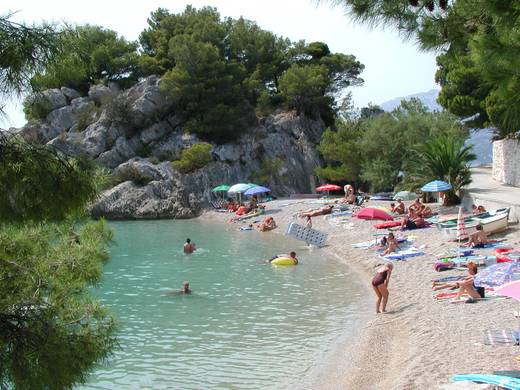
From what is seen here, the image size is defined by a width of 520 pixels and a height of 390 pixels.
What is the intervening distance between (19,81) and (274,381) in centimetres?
827

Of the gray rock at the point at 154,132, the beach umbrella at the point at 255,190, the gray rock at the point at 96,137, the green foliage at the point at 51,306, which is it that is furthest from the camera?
the gray rock at the point at 154,132

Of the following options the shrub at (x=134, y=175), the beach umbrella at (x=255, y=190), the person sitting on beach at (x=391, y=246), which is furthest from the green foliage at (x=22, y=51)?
the shrub at (x=134, y=175)

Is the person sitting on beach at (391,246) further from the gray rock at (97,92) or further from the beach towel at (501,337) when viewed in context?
the gray rock at (97,92)

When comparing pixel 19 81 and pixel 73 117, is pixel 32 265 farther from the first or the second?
pixel 73 117

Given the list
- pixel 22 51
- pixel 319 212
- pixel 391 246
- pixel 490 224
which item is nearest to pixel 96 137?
pixel 319 212

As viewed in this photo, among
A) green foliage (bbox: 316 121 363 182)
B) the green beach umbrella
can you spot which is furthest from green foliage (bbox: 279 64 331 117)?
the green beach umbrella

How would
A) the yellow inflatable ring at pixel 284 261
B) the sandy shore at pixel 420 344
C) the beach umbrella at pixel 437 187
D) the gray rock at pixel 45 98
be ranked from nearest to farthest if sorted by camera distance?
the gray rock at pixel 45 98 < the sandy shore at pixel 420 344 < the yellow inflatable ring at pixel 284 261 < the beach umbrella at pixel 437 187

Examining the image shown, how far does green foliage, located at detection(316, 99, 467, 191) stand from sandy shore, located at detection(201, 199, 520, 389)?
2259 centimetres

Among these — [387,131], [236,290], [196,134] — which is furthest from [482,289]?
[196,134]

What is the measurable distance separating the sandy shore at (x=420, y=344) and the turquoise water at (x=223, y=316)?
0.72 meters

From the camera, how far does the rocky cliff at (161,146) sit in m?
45.4

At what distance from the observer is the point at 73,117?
5062 cm

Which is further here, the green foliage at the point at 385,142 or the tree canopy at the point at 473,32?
the green foliage at the point at 385,142

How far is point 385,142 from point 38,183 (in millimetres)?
39304
